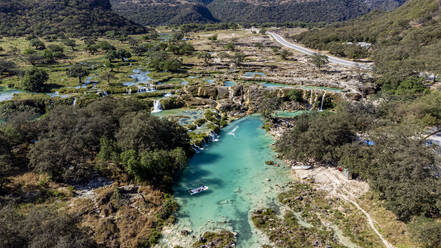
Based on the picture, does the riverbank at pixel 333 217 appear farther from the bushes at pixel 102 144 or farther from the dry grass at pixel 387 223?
the bushes at pixel 102 144

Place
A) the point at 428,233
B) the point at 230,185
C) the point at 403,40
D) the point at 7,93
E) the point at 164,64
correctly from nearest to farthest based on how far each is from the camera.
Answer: the point at 428,233 → the point at 230,185 → the point at 7,93 → the point at 164,64 → the point at 403,40

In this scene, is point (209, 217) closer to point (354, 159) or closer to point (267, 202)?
point (267, 202)

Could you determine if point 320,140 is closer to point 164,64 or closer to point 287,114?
point 287,114

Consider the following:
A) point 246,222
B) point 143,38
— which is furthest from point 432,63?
point 143,38

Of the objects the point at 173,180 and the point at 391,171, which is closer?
the point at 391,171

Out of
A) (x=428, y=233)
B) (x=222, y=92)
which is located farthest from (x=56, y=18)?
(x=428, y=233)

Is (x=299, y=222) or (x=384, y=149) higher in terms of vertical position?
(x=384, y=149)
